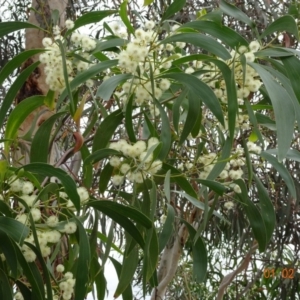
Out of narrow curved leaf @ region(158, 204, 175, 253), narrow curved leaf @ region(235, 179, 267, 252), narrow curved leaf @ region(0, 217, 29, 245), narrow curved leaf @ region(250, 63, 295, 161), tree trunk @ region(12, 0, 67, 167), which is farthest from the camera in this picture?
tree trunk @ region(12, 0, 67, 167)

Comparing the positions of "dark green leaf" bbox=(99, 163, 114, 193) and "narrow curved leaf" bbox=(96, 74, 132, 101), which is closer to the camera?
"narrow curved leaf" bbox=(96, 74, 132, 101)

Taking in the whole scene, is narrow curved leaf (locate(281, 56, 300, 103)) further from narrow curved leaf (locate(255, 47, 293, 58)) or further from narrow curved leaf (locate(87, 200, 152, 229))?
narrow curved leaf (locate(87, 200, 152, 229))

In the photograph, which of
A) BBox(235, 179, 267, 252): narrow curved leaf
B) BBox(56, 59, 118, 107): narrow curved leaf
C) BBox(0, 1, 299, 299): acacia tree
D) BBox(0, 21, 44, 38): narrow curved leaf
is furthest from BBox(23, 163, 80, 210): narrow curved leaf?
BBox(235, 179, 267, 252): narrow curved leaf

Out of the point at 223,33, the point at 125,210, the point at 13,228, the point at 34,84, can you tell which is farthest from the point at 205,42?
the point at 34,84

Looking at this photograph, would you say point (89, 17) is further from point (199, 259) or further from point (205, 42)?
point (199, 259)

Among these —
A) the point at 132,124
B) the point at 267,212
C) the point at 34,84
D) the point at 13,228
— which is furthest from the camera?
the point at 34,84

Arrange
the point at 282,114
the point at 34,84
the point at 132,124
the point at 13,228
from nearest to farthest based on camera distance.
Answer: the point at 282,114, the point at 13,228, the point at 132,124, the point at 34,84

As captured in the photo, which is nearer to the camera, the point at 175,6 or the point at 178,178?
the point at 175,6

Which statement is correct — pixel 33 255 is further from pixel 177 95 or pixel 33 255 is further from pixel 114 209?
pixel 177 95

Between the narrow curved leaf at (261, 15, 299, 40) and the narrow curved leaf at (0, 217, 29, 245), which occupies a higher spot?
the narrow curved leaf at (261, 15, 299, 40)

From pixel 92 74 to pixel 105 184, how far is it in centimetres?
22

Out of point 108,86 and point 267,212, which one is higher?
point 108,86

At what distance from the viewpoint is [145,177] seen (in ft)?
3.14

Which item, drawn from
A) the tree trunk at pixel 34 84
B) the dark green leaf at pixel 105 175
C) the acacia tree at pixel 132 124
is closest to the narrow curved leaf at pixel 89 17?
the acacia tree at pixel 132 124
